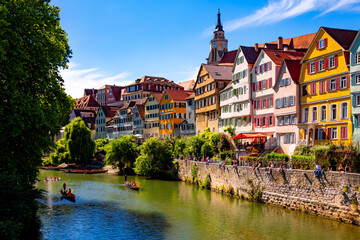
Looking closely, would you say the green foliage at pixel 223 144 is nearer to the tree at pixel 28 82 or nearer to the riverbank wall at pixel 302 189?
the riverbank wall at pixel 302 189

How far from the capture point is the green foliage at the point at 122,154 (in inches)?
2463

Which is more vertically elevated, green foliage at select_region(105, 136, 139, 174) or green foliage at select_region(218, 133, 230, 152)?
green foliage at select_region(218, 133, 230, 152)

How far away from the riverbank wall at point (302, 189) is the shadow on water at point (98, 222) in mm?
10017

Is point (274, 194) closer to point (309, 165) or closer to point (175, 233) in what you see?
point (309, 165)

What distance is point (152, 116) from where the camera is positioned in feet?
283

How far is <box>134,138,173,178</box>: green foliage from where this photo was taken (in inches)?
2186

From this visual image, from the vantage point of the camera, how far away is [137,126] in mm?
91562

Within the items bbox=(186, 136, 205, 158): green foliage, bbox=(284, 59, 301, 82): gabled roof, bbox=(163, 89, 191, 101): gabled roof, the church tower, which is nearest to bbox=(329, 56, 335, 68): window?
bbox=(284, 59, 301, 82): gabled roof

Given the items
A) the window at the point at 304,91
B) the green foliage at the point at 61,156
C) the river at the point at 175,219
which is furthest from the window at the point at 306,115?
the green foliage at the point at 61,156

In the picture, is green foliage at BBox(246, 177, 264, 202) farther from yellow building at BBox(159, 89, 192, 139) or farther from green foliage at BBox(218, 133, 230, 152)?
yellow building at BBox(159, 89, 192, 139)

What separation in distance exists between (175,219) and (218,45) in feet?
322

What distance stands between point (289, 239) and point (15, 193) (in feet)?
53.9

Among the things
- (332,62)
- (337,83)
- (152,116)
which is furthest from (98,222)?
(152,116)

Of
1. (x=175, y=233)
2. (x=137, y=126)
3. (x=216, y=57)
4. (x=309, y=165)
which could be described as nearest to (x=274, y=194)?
(x=309, y=165)
